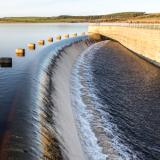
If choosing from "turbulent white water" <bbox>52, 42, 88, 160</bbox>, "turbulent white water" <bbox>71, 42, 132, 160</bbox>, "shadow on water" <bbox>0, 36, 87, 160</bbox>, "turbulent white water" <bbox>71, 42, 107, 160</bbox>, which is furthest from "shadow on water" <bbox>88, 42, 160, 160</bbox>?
"shadow on water" <bbox>0, 36, 87, 160</bbox>

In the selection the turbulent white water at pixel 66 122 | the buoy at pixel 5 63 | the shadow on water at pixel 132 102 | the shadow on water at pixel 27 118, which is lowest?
the shadow on water at pixel 132 102

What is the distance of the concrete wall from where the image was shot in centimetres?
5185

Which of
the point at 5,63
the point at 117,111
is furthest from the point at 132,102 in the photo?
the point at 5,63

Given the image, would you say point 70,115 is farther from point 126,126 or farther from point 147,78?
point 147,78

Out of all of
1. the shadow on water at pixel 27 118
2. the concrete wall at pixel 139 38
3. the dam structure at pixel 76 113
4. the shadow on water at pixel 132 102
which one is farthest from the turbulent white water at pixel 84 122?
the concrete wall at pixel 139 38

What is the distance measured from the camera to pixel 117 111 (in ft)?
88.4

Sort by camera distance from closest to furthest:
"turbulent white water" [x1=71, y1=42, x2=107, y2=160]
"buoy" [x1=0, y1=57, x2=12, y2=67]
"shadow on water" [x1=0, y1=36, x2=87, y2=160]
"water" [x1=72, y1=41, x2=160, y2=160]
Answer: "shadow on water" [x1=0, y1=36, x2=87, y2=160] < "turbulent white water" [x1=71, y1=42, x2=107, y2=160] < "water" [x1=72, y1=41, x2=160, y2=160] < "buoy" [x1=0, y1=57, x2=12, y2=67]

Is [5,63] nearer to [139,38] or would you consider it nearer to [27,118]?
[27,118]

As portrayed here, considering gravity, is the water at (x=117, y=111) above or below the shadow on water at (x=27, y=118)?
below

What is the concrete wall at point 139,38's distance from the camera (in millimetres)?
51850

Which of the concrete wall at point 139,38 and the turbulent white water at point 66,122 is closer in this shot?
the turbulent white water at point 66,122

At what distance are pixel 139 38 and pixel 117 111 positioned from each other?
38733 mm

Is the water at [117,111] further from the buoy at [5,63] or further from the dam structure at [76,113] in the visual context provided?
the buoy at [5,63]

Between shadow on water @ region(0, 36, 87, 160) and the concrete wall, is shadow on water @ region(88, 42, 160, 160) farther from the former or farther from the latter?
shadow on water @ region(0, 36, 87, 160)
